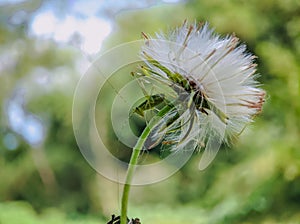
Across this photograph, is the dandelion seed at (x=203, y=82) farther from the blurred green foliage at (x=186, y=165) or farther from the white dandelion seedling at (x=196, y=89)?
the blurred green foliage at (x=186, y=165)

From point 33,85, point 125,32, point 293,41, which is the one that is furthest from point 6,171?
point 293,41

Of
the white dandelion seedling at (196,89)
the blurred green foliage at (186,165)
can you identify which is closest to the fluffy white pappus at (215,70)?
the white dandelion seedling at (196,89)

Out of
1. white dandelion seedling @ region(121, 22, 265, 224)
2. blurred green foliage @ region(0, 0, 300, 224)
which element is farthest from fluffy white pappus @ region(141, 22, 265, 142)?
blurred green foliage @ region(0, 0, 300, 224)

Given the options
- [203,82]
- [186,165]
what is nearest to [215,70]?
[203,82]

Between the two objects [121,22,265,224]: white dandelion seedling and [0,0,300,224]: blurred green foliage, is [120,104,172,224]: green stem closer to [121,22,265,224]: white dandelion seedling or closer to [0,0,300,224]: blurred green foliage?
[121,22,265,224]: white dandelion seedling

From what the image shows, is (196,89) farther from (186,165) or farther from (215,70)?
(186,165)

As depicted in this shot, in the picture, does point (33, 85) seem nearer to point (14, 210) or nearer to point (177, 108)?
point (14, 210)
